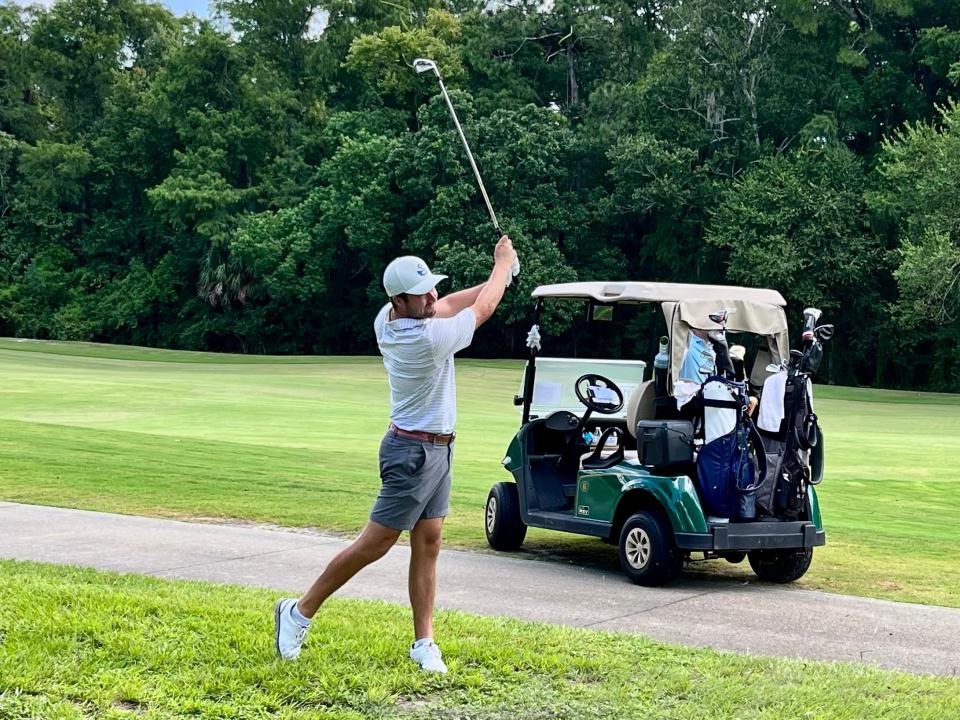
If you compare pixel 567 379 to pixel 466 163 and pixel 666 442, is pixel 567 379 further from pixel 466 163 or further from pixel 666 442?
pixel 466 163

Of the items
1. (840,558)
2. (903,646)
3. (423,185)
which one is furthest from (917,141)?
(903,646)

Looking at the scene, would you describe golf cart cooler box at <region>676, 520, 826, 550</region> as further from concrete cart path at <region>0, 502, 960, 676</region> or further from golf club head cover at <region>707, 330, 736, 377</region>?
golf club head cover at <region>707, 330, 736, 377</region>

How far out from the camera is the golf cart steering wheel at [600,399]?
9023 mm

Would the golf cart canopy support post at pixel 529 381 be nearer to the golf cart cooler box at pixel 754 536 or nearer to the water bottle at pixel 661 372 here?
the water bottle at pixel 661 372

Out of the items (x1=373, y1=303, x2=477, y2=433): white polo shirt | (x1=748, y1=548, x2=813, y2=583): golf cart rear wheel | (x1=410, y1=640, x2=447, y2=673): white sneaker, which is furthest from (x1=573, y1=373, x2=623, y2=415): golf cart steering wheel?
(x1=410, y1=640, x2=447, y2=673): white sneaker

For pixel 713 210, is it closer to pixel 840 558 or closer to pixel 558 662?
pixel 840 558

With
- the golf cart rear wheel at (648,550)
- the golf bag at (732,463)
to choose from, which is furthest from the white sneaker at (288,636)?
the golf bag at (732,463)

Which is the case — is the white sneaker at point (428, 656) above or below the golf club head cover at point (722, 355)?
below

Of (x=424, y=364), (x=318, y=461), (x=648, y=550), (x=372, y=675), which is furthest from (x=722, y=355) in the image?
(x=318, y=461)

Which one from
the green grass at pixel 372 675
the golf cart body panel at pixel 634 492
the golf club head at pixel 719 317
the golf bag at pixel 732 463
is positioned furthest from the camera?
the golf club head at pixel 719 317

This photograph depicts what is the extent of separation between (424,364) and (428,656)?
1.27 m

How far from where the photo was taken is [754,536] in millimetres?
8219

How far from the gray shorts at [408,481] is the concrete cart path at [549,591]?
1.85 metres

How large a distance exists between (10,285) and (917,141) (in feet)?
134
